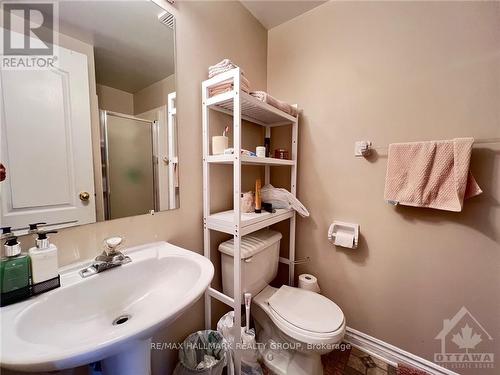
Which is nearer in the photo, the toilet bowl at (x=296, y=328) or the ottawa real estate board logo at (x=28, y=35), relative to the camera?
the ottawa real estate board logo at (x=28, y=35)

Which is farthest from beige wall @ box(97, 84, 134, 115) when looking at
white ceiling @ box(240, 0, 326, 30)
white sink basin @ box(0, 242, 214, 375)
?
white ceiling @ box(240, 0, 326, 30)

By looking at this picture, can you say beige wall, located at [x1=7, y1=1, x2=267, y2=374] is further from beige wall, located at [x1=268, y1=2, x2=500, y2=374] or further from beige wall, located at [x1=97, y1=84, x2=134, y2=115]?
beige wall, located at [x1=268, y1=2, x2=500, y2=374]

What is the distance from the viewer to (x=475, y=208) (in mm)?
969

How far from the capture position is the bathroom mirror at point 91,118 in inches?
23.3

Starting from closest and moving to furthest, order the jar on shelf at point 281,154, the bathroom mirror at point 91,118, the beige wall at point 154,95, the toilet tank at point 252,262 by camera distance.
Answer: the bathroom mirror at point 91,118 → the beige wall at point 154,95 → the toilet tank at point 252,262 → the jar on shelf at point 281,154

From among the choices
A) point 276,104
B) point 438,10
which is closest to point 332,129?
point 276,104

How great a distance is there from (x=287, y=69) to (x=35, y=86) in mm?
1413

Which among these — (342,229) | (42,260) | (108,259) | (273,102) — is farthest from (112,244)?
(342,229)

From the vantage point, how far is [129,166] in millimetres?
844

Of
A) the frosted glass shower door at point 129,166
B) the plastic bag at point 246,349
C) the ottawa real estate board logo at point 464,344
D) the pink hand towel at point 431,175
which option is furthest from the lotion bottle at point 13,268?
the ottawa real estate board logo at point 464,344

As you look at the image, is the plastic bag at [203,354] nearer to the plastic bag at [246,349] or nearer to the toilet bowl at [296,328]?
the plastic bag at [246,349]

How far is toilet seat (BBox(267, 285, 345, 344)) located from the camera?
915 mm

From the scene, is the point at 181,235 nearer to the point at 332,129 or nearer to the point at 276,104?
the point at 276,104

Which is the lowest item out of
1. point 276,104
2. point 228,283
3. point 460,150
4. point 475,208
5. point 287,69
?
point 228,283
